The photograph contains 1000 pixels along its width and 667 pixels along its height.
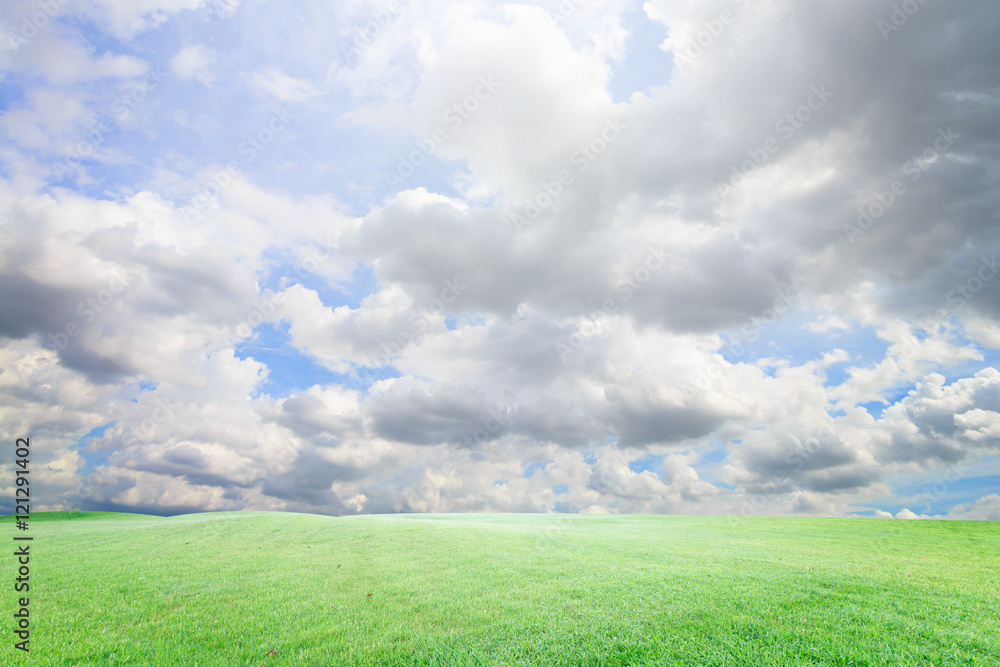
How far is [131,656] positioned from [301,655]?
3.67 m

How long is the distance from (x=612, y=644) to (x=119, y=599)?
1446 cm

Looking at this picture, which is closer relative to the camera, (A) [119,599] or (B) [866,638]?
(B) [866,638]

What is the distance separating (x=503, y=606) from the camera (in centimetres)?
1238

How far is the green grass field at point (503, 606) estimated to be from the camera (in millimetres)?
9438

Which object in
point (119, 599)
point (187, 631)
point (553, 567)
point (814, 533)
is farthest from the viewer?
point (814, 533)

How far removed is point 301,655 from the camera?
948cm

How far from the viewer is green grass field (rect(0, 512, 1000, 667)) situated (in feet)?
31.0

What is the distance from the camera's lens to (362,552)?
22.1 metres

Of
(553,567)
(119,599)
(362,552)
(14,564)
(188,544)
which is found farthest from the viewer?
(188,544)

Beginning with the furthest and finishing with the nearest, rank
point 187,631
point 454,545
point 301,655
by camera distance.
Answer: point 454,545 < point 187,631 < point 301,655

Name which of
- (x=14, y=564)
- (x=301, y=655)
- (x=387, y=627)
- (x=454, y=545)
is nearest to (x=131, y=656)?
(x=301, y=655)

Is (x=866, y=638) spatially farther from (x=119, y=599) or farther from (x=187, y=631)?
(x=119, y=599)

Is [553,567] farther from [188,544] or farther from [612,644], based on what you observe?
[188,544]

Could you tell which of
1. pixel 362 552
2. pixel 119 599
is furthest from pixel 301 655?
pixel 362 552
